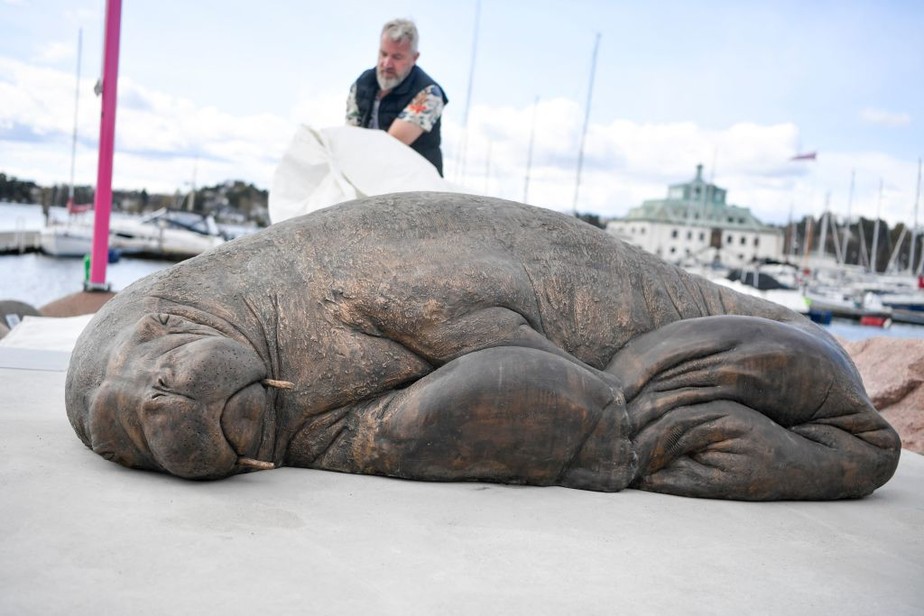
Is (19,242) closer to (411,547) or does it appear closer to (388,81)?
(388,81)

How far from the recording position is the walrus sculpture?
3303 millimetres

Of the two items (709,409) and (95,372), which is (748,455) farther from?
(95,372)

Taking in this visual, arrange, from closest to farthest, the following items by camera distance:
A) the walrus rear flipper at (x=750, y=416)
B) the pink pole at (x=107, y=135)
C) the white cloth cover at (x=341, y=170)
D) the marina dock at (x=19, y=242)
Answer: the walrus rear flipper at (x=750, y=416)
the white cloth cover at (x=341, y=170)
the pink pole at (x=107, y=135)
the marina dock at (x=19, y=242)

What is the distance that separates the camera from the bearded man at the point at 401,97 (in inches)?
245

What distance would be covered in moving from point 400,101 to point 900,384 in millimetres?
4093

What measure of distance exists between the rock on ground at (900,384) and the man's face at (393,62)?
13.2 feet

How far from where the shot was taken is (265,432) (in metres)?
3.51

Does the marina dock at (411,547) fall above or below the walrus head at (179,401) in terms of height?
below

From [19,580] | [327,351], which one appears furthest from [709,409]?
[19,580]

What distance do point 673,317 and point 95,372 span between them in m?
2.47

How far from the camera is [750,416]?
3.67 metres

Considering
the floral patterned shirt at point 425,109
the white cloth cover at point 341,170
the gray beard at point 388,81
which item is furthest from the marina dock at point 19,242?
the floral patterned shirt at point 425,109

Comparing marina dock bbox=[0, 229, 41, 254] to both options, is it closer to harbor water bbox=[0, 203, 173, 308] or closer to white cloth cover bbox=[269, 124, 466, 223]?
harbor water bbox=[0, 203, 173, 308]

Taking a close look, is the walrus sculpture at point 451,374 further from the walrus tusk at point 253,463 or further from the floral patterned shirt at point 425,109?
the floral patterned shirt at point 425,109
